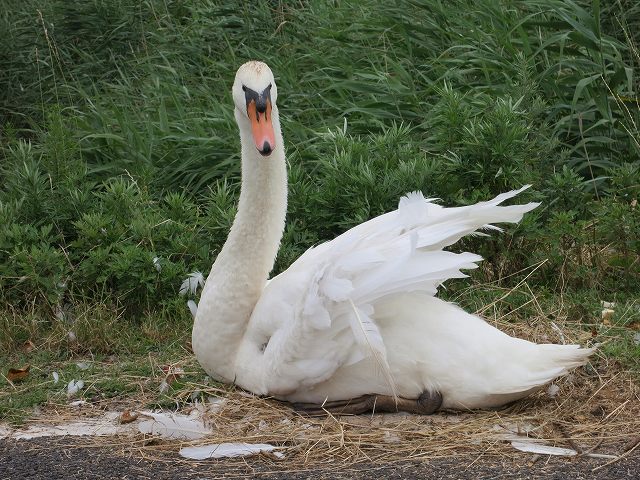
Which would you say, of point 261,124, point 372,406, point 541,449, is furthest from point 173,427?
point 541,449

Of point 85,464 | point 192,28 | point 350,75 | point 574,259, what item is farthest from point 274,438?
point 192,28

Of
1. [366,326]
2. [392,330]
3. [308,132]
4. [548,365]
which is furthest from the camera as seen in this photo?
[308,132]

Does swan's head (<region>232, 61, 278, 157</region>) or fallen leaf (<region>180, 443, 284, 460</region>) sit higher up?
swan's head (<region>232, 61, 278, 157</region>)

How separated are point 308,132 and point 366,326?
387 centimetres

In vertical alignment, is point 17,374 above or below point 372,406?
above

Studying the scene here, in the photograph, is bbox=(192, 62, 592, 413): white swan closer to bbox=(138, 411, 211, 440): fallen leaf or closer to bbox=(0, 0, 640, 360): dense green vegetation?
bbox=(138, 411, 211, 440): fallen leaf

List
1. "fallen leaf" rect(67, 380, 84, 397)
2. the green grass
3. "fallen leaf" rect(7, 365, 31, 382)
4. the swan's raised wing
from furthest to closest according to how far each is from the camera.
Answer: "fallen leaf" rect(7, 365, 31, 382) → "fallen leaf" rect(67, 380, 84, 397) → the green grass → the swan's raised wing

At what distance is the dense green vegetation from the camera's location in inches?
265

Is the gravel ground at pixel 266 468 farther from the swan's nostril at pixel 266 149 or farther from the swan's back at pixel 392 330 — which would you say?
the swan's nostril at pixel 266 149

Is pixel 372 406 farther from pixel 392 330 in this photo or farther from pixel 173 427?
pixel 173 427

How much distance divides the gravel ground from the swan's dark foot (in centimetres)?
50

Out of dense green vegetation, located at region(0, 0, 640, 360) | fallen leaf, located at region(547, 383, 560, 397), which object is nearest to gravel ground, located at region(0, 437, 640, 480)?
fallen leaf, located at region(547, 383, 560, 397)

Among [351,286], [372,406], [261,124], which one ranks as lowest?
[372,406]

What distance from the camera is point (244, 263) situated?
552 centimetres
